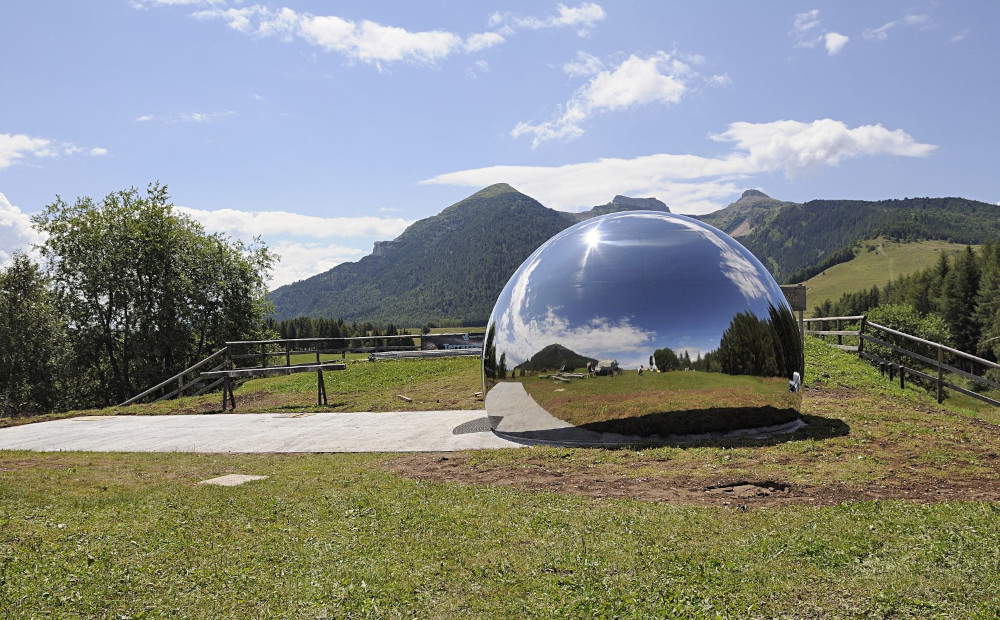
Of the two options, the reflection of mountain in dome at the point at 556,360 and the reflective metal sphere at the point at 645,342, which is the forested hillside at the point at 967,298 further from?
the reflection of mountain in dome at the point at 556,360

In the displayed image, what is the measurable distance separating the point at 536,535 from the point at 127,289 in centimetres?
3720

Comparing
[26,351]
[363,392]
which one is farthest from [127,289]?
[363,392]

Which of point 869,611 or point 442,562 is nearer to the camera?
point 869,611

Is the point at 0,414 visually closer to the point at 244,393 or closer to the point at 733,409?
the point at 244,393

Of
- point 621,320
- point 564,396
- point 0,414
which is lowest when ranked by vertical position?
point 0,414

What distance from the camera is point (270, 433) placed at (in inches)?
560

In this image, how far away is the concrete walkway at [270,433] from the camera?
39.4 ft

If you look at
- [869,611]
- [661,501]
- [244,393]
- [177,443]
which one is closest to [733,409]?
[661,501]

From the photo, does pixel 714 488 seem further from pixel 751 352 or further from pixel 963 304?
pixel 963 304

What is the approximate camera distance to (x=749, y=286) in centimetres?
1071

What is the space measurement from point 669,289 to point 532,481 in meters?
3.86

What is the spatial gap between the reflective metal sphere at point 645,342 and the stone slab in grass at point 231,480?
173 inches

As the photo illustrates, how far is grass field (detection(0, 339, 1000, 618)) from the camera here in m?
4.71

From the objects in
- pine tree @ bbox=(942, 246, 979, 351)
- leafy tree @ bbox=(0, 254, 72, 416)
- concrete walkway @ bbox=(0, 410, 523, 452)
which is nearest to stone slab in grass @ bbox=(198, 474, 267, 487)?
concrete walkway @ bbox=(0, 410, 523, 452)
